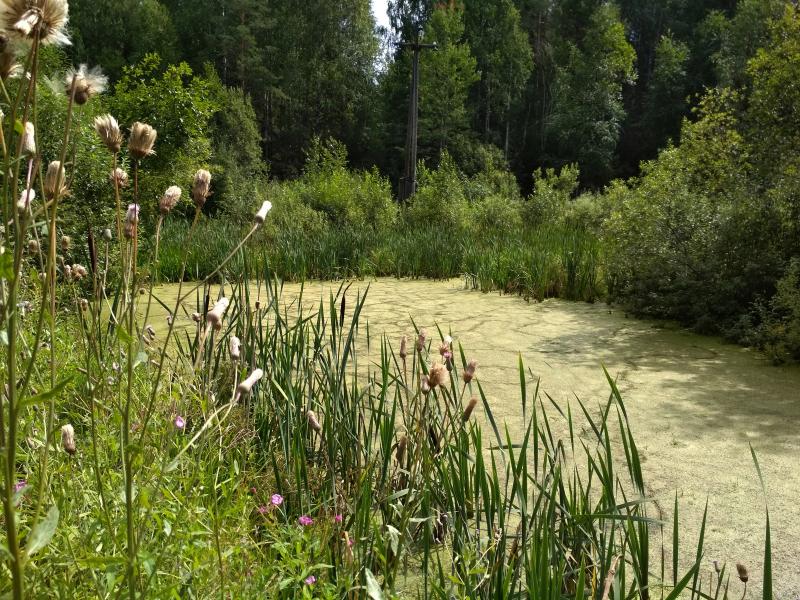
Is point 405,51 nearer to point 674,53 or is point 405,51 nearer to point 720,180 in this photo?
point 674,53

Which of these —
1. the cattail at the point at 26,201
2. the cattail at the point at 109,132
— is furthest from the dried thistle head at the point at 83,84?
the cattail at the point at 26,201

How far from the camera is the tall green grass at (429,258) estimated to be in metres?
6.13

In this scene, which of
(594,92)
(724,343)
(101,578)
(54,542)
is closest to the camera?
Result: (101,578)

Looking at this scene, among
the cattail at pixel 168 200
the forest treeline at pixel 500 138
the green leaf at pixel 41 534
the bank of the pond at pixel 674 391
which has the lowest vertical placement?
the bank of the pond at pixel 674 391

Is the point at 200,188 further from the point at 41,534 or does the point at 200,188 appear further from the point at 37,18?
the point at 41,534

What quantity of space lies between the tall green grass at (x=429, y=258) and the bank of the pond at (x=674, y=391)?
1.37ft

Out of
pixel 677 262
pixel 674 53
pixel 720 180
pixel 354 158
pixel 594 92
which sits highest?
pixel 674 53

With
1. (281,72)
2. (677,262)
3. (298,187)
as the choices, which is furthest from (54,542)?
(281,72)

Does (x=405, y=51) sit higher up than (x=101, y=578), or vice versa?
(x=405, y=51)

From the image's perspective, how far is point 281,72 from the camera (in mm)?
30000

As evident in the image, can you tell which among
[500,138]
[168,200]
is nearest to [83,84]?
[168,200]

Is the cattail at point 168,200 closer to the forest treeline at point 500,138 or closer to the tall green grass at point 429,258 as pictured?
the forest treeline at point 500,138

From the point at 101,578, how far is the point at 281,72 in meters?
31.3

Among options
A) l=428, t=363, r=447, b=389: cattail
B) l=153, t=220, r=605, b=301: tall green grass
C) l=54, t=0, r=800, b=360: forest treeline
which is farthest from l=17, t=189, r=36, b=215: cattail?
l=153, t=220, r=605, b=301: tall green grass
